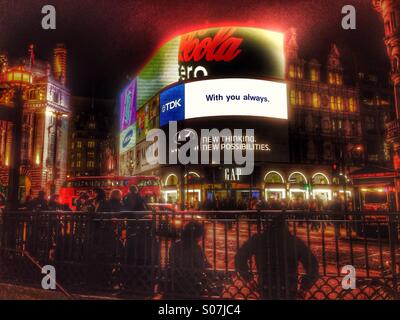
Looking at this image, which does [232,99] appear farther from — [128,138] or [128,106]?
[128,106]

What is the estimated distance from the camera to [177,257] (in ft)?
18.5

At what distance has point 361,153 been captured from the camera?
42625 millimetres

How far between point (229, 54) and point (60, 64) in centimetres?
3682

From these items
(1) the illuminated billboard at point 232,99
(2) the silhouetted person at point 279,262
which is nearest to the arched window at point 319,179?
(1) the illuminated billboard at point 232,99

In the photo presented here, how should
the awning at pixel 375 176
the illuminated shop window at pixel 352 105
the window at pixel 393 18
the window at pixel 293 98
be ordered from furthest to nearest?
1. the illuminated shop window at pixel 352 105
2. the window at pixel 293 98
3. the window at pixel 393 18
4. the awning at pixel 375 176

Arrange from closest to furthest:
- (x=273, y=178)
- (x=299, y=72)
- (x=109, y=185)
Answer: (x=109, y=185)
(x=273, y=178)
(x=299, y=72)

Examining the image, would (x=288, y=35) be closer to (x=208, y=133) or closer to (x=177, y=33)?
(x=177, y=33)

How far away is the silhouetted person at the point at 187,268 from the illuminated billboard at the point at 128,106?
48.7m

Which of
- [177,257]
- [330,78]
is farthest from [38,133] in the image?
[177,257]

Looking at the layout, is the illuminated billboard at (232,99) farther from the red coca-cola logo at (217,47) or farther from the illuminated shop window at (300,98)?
the illuminated shop window at (300,98)

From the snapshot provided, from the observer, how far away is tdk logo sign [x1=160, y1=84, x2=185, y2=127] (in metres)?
36.2

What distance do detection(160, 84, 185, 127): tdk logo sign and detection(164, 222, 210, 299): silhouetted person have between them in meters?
30.8

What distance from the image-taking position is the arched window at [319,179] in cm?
3803
